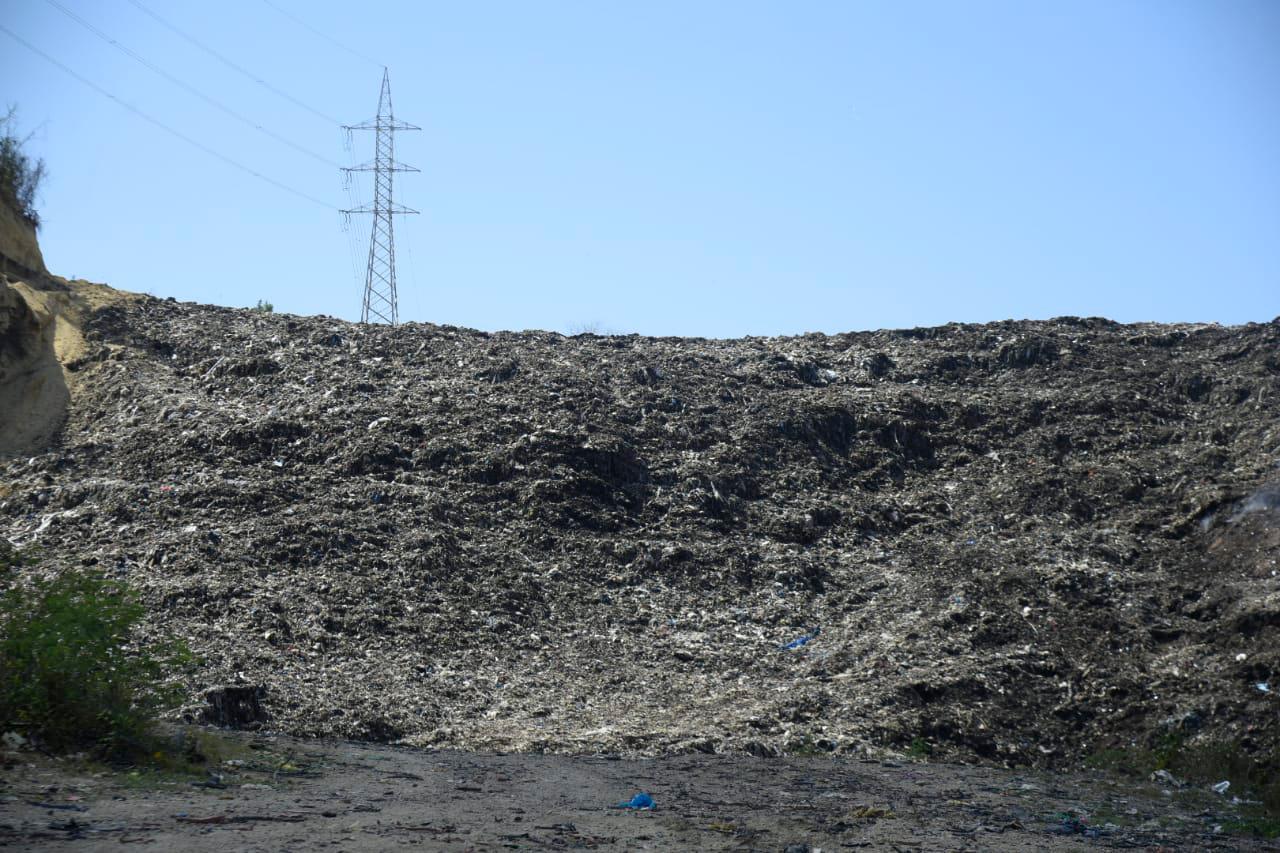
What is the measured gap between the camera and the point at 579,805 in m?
6.48

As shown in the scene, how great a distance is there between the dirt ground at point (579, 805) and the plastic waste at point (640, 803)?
8 cm

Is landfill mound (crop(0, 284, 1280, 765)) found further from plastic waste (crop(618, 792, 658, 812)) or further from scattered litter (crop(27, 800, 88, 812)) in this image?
scattered litter (crop(27, 800, 88, 812))

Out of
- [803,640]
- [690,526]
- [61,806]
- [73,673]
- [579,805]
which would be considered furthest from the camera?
[690,526]

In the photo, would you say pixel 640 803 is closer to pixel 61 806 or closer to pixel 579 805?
pixel 579 805

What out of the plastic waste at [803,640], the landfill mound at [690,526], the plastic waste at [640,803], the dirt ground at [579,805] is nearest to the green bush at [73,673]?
the dirt ground at [579,805]

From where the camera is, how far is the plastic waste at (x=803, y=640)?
10.8 meters

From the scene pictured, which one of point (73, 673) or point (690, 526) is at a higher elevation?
point (690, 526)

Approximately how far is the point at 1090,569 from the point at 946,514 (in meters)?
2.06

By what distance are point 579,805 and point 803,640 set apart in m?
4.85

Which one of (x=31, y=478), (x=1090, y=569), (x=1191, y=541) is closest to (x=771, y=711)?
(x=1090, y=569)

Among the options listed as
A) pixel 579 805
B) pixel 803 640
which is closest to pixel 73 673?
pixel 579 805

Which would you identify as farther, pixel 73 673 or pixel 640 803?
pixel 640 803

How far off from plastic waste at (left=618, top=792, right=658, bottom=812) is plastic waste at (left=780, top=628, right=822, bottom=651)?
14.3ft

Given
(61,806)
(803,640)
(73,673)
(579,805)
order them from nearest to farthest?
(61,806), (73,673), (579,805), (803,640)
